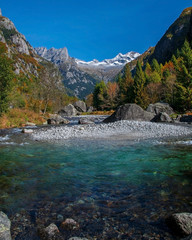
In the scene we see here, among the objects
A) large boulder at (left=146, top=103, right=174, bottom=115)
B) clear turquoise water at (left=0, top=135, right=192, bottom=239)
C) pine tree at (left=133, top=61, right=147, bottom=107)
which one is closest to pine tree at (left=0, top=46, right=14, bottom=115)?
clear turquoise water at (left=0, top=135, right=192, bottom=239)

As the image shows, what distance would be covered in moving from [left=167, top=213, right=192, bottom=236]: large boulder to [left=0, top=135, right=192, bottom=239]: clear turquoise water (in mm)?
322

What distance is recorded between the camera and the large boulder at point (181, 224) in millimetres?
2949

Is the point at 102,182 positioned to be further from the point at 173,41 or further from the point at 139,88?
the point at 173,41

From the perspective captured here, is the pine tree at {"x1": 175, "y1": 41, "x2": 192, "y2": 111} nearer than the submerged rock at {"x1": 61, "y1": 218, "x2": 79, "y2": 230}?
No

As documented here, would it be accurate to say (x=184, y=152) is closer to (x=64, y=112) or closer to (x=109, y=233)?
(x=109, y=233)

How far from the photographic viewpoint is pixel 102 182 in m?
5.42

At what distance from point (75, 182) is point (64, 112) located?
64.1 metres

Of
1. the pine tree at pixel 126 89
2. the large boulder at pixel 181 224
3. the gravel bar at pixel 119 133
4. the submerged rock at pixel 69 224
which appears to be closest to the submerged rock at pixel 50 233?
the submerged rock at pixel 69 224

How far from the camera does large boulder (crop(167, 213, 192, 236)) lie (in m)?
2.95

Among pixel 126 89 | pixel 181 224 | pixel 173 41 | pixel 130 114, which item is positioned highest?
pixel 173 41

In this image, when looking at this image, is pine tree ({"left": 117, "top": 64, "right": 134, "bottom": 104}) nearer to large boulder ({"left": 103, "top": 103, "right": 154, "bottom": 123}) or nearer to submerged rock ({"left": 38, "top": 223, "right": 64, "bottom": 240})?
large boulder ({"left": 103, "top": 103, "right": 154, "bottom": 123})

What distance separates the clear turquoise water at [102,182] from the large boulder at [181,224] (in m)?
0.32

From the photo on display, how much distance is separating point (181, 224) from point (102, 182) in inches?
106

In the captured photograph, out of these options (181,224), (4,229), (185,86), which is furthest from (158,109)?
(4,229)
